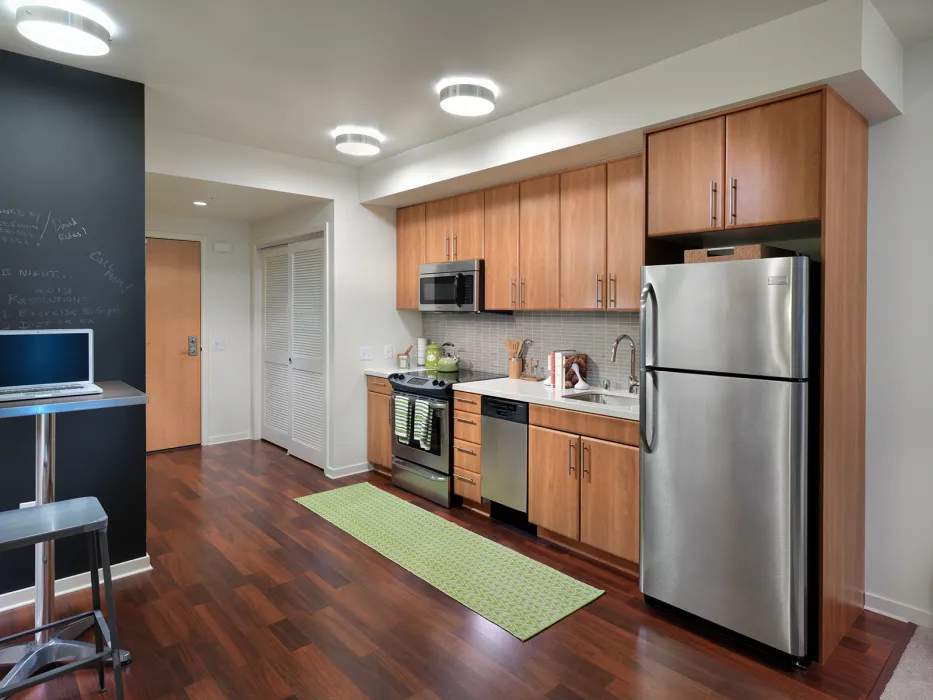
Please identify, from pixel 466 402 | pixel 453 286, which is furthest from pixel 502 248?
pixel 466 402

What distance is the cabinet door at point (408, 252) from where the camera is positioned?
485 cm

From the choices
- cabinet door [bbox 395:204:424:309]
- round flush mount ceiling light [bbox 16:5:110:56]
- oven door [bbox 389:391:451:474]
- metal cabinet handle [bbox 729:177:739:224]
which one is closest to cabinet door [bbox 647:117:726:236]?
metal cabinet handle [bbox 729:177:739:224]

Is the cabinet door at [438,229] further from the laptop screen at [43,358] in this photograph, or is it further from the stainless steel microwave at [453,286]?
the laptop screen at [43,358]

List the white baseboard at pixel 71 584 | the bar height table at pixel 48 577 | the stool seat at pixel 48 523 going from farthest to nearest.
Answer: the white baseboard at pixel 71 584
the bar height table at pixel 48 577
the stool seat at pixel 48 523

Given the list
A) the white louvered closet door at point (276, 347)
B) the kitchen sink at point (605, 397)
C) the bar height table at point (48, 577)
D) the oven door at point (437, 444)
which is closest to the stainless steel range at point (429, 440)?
the oven door at point (437, 444)

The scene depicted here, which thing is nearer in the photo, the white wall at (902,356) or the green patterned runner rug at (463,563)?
the white wall at (902,356)

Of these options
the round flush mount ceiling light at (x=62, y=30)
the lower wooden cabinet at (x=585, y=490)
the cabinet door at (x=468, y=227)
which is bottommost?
the lower wooden cabinet at (x=585, y=490)

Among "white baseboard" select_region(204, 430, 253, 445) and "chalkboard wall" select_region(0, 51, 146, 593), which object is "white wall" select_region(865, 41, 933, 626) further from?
"white baseboard" select_region(204, 430, 253, 445)

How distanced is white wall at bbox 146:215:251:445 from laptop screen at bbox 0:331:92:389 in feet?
11.3

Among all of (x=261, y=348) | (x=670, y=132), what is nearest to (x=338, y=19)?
(x=670, y=132)

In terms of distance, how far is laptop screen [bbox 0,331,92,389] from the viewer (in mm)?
2309

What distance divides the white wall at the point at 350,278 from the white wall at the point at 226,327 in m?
1.79

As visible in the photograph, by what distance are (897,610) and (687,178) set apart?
224 centimetres

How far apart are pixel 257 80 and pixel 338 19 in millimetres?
851
